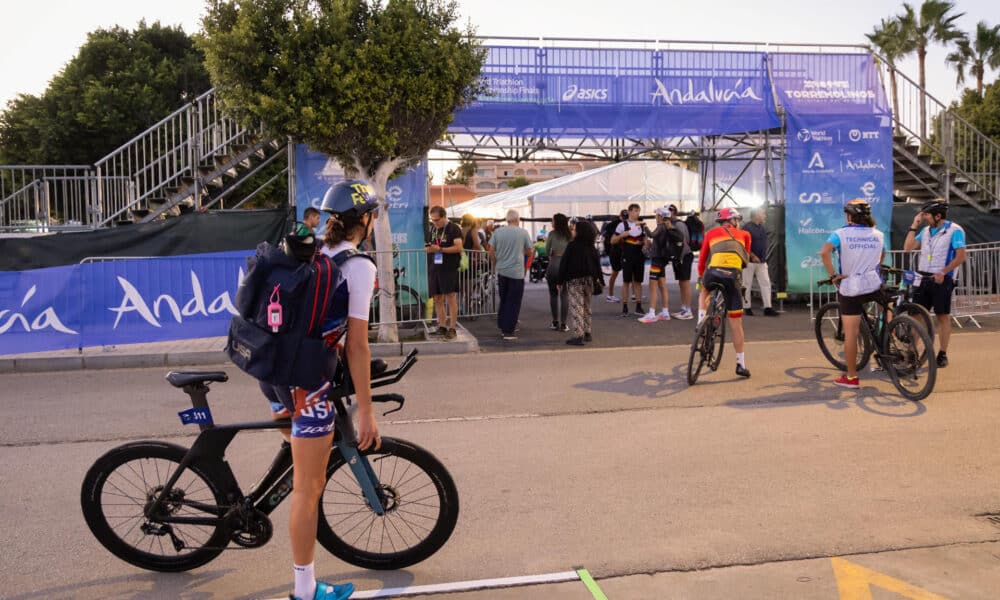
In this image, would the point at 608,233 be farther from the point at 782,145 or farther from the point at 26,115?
the point at 26,115

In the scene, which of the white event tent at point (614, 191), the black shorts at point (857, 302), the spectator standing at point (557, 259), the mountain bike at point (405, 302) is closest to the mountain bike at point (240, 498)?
the black shorts at point (857, 302)

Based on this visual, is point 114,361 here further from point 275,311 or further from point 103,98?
point 103,98

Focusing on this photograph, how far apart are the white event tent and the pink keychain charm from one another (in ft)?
80.6

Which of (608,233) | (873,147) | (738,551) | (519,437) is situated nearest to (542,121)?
(608,233)

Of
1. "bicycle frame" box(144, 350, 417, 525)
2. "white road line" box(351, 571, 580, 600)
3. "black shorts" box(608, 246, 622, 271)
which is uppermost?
"black shorts" box(608, 246, 622, 271)

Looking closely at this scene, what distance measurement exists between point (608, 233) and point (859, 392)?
30.4ft

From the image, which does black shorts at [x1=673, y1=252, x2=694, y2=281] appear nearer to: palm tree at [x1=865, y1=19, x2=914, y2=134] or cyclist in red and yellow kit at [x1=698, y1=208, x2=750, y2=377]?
cyclist in red and yellow kit at [x1=698, y1=208, x2=750, y2=377]

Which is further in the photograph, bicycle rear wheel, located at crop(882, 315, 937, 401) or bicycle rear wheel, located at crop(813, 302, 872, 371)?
bicycle rear wheel, located at crop(813, 302, 872, 371)

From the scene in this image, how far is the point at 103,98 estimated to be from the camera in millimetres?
32406

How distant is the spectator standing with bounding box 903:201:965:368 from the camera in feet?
31.4

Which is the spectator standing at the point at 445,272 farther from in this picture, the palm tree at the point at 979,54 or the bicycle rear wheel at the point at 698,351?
the palm tree at the point at 979,54

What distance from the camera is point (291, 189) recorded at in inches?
586

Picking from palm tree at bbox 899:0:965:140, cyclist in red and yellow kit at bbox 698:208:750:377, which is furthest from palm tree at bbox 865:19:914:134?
cyclist in red and yellow kit at bbox 698:208:750:377

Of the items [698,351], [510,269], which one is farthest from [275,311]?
[510,269]
